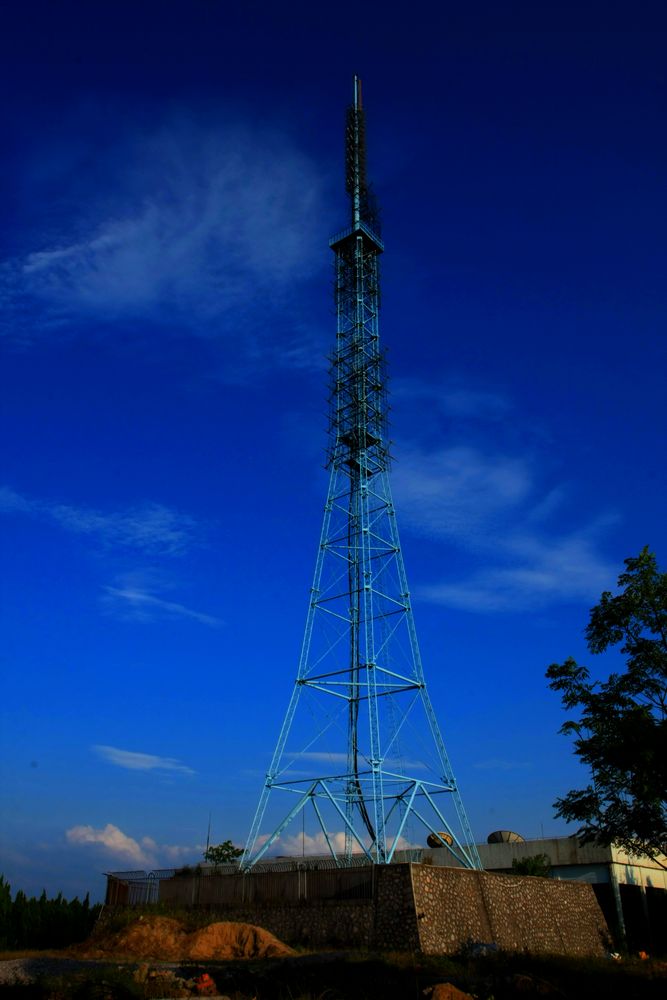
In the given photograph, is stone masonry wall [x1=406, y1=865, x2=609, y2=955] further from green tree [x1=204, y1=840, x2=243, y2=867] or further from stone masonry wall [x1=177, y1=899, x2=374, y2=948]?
green tree [x1=204, y1=840, x2=243, y2=867]

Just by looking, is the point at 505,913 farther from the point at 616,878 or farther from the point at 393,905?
the point at 616,878

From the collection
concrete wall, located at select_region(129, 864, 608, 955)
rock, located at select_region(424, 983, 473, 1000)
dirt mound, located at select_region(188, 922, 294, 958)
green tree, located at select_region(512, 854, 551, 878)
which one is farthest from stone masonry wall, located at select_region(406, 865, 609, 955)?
rock, located at select_region(424, 983, 473, 1000)

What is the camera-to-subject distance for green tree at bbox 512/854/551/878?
119 ft

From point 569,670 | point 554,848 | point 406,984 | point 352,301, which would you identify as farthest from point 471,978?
point 352,301

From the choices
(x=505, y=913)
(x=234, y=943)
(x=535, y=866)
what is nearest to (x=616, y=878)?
(x=535, y=866)

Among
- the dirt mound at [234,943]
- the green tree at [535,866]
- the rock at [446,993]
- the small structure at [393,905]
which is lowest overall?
the rock at [446,993]

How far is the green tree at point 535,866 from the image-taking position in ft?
119

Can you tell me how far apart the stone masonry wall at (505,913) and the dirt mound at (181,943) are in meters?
4.65

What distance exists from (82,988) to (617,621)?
2025 cm

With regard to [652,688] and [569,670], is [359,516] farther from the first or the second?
[652,688]

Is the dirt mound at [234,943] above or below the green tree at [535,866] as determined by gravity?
below

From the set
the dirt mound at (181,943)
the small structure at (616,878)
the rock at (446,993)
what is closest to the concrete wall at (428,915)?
the dirt mound at (181,943)

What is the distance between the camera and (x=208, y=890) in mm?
30922

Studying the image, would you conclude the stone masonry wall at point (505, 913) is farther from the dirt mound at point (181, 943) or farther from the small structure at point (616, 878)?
the dirt mound at point (181, 943)
